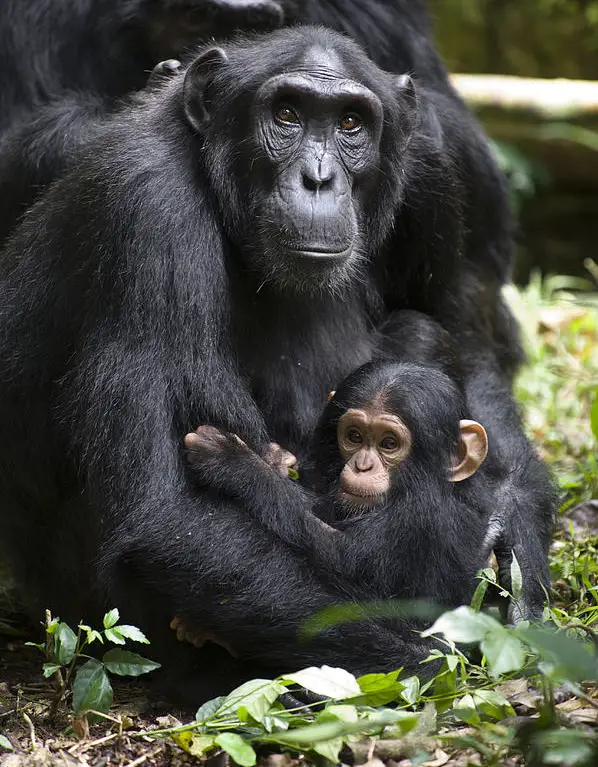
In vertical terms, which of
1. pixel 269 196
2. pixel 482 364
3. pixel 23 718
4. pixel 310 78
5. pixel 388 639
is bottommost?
pixel 23 718

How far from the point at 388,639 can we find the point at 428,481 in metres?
0.73

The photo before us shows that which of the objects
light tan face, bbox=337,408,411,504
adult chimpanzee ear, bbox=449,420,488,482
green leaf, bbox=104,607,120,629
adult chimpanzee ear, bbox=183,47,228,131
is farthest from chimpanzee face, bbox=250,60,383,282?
green leaf, bbox=104,607,120,629

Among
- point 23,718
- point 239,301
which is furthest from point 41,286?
point 23,718

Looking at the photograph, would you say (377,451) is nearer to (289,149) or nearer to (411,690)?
(411,690)

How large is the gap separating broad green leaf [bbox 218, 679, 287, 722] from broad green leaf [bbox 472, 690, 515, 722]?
2.35ft

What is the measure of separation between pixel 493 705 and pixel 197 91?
2.88 meters

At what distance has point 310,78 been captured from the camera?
5.11m

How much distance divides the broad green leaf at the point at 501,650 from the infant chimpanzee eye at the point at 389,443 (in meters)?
1.60

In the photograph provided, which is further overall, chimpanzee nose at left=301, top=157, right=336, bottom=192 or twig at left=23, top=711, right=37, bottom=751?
chimpanzee nose at left=301, top=157, right=336, bottom=192

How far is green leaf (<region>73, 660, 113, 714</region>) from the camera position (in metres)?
4.57

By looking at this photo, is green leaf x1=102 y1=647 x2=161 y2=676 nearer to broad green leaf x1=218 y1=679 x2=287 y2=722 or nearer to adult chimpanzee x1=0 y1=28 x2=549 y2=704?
adult chimpanzee x1=0 y1=28 x2=549 y2=704

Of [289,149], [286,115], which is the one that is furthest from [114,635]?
[286,115]

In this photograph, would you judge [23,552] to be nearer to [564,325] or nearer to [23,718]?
[23,718]

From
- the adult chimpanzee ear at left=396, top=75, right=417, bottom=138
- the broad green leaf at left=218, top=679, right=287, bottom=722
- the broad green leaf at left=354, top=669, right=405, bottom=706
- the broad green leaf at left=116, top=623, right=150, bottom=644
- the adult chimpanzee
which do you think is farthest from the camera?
the adult chimpanzee ear at left=396, top=75, right=417, bottom=138
